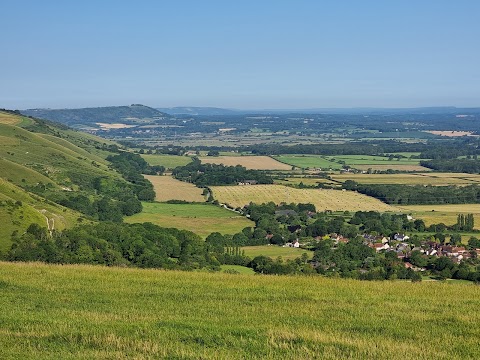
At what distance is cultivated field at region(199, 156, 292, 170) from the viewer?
6002 inches

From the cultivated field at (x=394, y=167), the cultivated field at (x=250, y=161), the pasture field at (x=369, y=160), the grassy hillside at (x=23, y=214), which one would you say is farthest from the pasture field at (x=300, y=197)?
the pasture field at (x=369, y=160)

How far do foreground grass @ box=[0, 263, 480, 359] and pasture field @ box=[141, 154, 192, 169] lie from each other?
134818mm

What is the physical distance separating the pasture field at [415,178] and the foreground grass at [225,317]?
10314cm

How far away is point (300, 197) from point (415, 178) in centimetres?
3720

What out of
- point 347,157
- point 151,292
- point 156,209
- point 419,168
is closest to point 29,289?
point 151,292

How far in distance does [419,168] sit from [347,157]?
3298 centimetres

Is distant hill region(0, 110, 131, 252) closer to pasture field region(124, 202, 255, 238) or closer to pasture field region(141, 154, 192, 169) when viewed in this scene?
pasture field region(124, 202, 255, 238)

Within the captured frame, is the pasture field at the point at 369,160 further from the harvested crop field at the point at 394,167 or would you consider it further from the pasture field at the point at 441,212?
the pasture field at the point at 441,212

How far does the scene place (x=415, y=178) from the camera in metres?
125

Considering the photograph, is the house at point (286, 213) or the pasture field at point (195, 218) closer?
the pasture field at point (195, 218)

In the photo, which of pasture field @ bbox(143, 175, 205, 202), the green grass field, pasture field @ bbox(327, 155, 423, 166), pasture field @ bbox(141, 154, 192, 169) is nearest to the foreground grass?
pasture field @ bbox(143, 175, 205, 202)

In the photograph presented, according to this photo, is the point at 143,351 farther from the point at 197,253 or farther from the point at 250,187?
the point at 250,187

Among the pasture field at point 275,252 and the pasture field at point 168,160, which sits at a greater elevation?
the pasture field at point 275,252

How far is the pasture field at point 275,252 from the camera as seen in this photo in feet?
178
